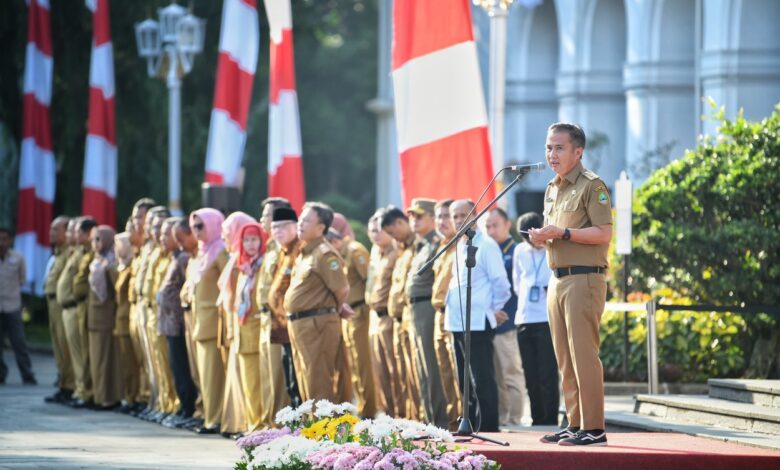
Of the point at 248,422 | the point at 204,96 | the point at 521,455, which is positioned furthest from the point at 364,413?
the point at 204,96

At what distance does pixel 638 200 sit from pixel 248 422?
4.73m

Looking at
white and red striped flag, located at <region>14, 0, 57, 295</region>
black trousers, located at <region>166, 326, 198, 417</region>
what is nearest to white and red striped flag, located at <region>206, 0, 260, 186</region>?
black trousers, located at <region>166, 326, 198, 417</region>

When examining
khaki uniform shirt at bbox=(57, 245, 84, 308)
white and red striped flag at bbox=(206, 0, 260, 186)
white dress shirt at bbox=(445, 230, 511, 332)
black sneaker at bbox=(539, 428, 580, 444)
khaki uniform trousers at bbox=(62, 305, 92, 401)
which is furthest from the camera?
white and red striped flag at bbox=(206, 0, 260, 186)

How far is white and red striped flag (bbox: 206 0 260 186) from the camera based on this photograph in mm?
19406

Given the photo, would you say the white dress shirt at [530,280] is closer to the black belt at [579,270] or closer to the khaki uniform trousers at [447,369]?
the khaki uniform trousers at [447,369]

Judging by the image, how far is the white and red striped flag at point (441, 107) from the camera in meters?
13.8

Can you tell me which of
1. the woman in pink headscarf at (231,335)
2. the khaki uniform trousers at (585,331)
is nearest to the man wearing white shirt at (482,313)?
the woman in pink headscarf at (231,335)

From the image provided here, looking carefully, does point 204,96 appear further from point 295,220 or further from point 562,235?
point 562,235

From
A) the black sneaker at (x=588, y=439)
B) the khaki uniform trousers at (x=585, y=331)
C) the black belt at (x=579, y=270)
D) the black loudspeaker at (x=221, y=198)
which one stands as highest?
the black loudspeaker at (x=221, y=198)

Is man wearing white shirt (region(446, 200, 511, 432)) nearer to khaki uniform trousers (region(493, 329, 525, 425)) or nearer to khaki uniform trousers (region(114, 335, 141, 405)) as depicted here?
khaki uniform trousers (region(493, 329, 525, 425))

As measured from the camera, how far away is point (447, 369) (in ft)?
42.5

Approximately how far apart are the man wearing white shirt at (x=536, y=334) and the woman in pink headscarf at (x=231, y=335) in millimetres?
2559

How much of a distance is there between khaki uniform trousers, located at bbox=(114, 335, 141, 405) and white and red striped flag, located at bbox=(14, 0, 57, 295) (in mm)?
9315

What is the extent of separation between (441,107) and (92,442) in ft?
13.5
